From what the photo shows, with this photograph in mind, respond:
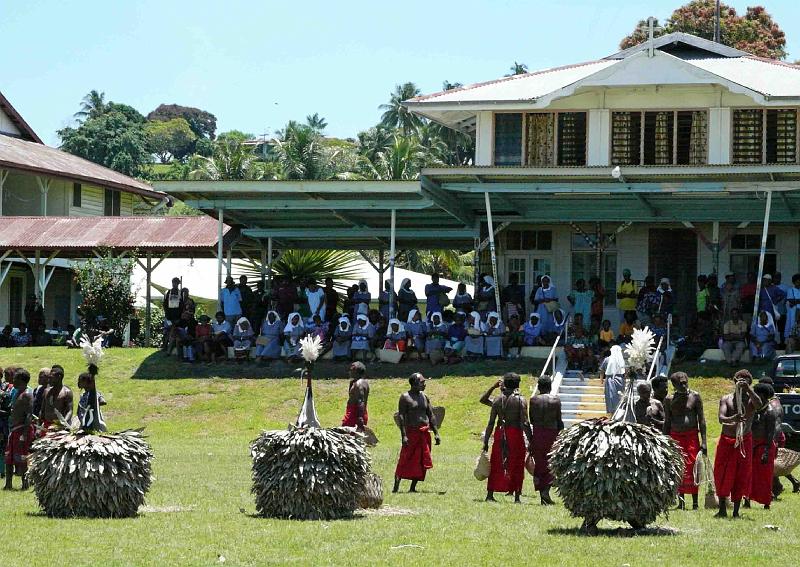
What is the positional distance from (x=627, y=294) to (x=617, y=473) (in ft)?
56.8

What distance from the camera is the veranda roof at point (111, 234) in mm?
34656

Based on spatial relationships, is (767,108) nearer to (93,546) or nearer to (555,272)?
(555,272)

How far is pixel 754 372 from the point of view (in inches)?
1047

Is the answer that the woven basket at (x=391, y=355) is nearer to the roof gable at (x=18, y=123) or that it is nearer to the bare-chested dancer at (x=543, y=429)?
the bare-chested dancer at (x=543, y=429)

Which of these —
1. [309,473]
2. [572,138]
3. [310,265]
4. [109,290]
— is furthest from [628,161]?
[309,473]

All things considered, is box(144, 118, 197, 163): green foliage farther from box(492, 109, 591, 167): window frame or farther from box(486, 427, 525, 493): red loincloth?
box(486, 427, 525, 493): red loincloth

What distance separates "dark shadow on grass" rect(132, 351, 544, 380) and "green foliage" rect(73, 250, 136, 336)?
13.0ft

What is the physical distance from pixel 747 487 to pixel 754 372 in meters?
12.1

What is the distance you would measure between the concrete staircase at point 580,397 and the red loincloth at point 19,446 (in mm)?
10017

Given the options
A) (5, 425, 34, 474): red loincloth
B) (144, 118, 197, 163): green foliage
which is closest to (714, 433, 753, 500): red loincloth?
(5, 425, 34, 474): red loincloth

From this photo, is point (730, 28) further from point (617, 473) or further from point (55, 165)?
point (617, 473)

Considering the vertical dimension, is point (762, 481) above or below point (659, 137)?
below

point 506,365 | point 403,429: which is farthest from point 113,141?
point 403,429

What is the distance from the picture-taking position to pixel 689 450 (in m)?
15.7
